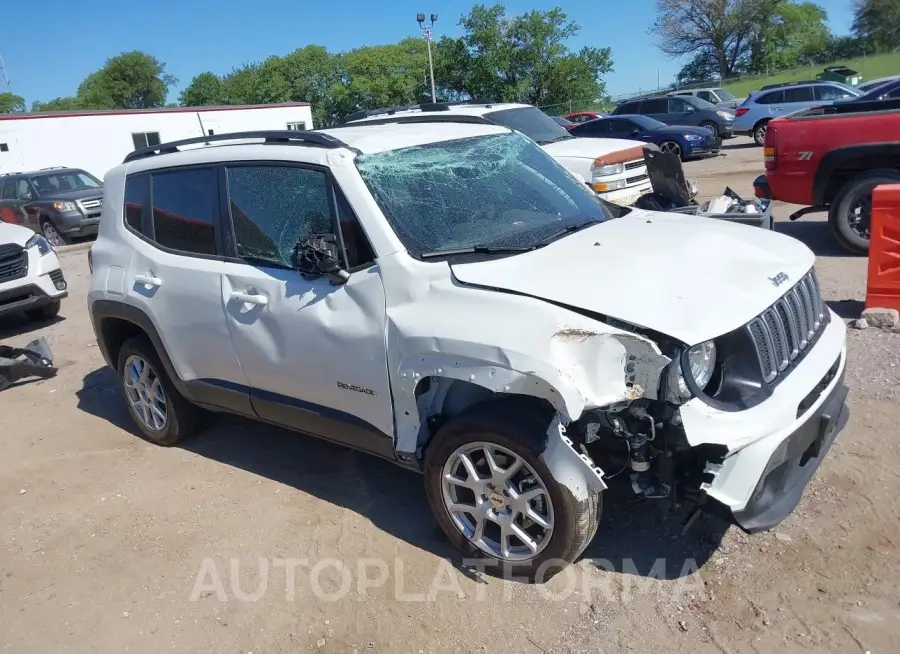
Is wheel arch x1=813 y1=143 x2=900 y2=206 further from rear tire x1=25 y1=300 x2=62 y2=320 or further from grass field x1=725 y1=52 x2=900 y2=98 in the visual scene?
grass field x1=725 y1=52 x2=900 y2=98

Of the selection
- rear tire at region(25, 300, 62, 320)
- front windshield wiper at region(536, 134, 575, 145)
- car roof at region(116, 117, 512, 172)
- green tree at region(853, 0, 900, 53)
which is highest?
green tree at region(853, 0, 900, 53)

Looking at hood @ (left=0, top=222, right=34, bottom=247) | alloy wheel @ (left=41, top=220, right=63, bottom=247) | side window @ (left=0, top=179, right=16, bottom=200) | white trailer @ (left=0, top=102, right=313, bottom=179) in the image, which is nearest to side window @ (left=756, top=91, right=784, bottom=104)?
alloy wheel @ (left=41, top=220, right=63, bottom=247)

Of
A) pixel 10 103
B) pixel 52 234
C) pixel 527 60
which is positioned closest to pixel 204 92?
pixel 10 103

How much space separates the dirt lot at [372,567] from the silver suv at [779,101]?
63.0 ft

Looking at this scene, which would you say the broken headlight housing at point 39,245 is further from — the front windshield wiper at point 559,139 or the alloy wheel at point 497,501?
the alloy wheel at point 497,501

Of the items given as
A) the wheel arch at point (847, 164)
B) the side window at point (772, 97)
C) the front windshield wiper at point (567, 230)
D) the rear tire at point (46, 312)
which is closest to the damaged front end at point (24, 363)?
the rear tire at point (46, 312)

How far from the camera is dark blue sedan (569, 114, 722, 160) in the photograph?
19672 mm

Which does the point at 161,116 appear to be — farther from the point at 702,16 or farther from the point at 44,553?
the point at 702,16

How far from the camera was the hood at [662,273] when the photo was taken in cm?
291

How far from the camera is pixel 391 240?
3.47 m

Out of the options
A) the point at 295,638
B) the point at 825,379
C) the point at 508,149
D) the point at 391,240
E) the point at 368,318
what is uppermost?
the point at 508,149

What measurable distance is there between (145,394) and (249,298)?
1.76 metres

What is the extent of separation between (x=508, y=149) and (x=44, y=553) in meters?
3.49

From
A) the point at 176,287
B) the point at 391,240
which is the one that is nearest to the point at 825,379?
the point at 391,240
